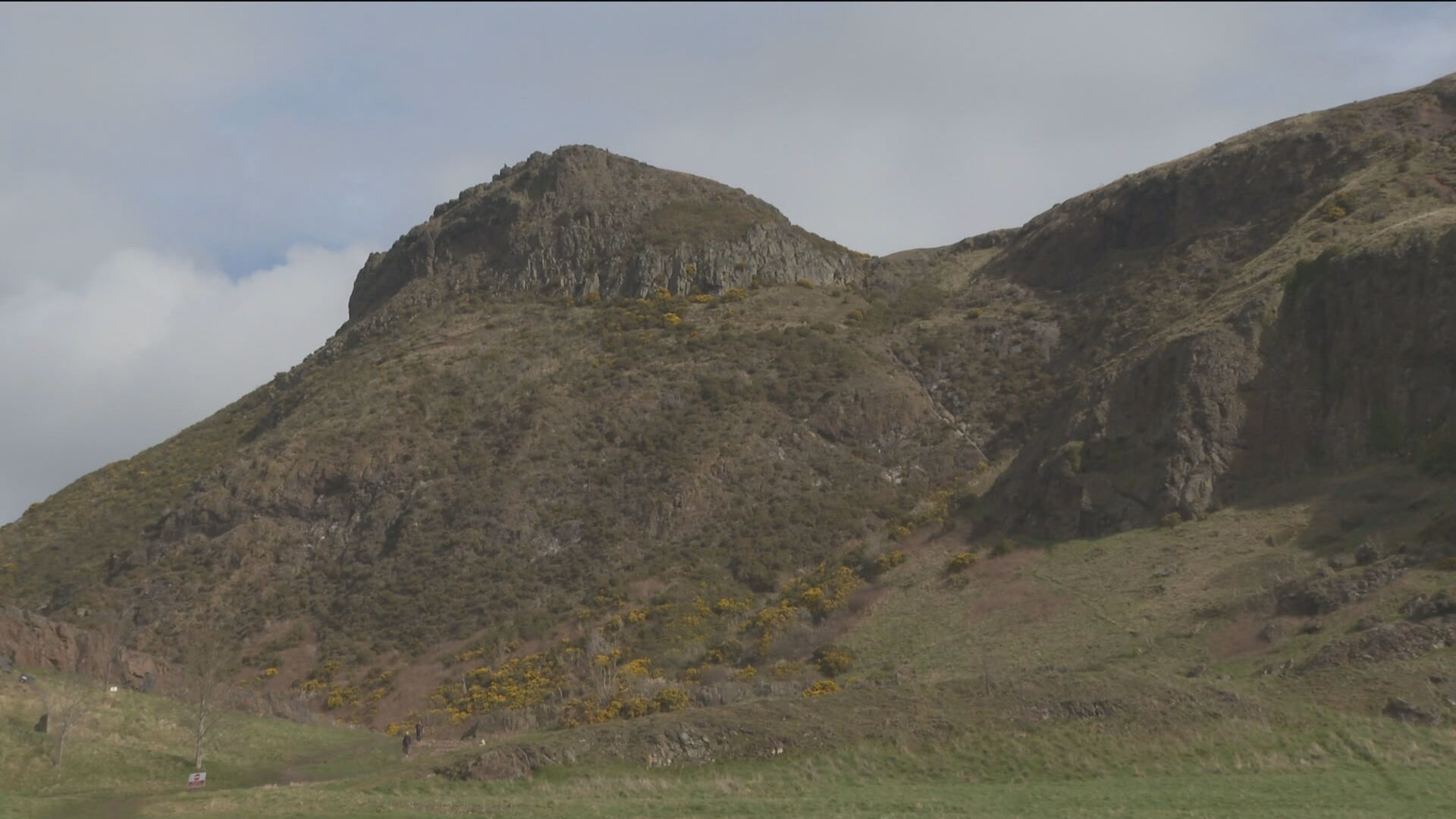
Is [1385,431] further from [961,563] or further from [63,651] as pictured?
[63,651]

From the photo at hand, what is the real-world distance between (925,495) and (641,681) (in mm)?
22912

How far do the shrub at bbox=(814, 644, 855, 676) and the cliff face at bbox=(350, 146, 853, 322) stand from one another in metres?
49.3

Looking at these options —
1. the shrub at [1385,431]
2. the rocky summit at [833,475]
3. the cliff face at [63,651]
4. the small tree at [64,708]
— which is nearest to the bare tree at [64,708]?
the small tree at [64,708]

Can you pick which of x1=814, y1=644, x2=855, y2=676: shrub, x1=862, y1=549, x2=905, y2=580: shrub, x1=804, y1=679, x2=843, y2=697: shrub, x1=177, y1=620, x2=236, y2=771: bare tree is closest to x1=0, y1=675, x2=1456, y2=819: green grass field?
x1=177, y1=620, x2=236, y2=771: bare tree

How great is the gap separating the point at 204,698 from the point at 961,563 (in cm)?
3152

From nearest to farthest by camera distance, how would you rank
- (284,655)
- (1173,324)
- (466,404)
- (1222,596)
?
(1222,596), (284,655), (1173,324), (466,404)

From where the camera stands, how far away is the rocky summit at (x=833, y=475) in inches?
1725

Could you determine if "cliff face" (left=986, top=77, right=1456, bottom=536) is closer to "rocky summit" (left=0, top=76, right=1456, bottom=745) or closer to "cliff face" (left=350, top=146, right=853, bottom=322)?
"rocky summit" (left=0, top=76, right=1456, bottom=745)

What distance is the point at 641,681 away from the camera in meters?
49.5

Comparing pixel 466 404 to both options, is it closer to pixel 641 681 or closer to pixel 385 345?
pixel 385 345

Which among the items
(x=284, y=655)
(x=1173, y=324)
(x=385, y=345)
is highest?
(x=385, y=345)

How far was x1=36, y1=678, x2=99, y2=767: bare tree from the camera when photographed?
31750mm

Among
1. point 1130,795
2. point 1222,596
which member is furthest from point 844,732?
point 1222,596

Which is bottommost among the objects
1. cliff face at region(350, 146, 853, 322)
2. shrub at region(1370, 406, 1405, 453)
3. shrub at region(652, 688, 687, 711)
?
shrub at region(652, 688, 687, 711)
